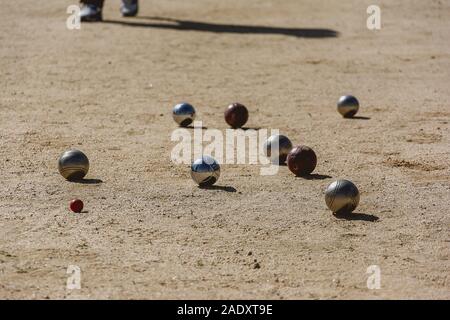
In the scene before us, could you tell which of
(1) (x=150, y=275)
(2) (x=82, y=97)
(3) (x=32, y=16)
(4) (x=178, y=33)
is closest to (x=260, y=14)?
(4) (x=178, y=33)

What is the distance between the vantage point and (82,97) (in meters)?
12.6

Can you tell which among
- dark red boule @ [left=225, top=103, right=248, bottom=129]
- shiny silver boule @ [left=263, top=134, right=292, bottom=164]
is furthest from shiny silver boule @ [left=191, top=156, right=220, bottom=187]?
dark red boule @ [left=225, top=103, right=248, bottom=129]

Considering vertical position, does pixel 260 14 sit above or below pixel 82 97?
above

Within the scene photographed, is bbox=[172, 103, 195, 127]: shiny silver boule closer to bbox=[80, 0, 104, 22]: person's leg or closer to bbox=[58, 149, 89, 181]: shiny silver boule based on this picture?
bbox=[58, 149, 89, 181]: shiny silver boule

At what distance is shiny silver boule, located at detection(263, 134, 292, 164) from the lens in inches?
378

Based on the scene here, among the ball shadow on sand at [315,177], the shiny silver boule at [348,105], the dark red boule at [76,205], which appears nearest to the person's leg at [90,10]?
the shiny silver boule at [348,105]

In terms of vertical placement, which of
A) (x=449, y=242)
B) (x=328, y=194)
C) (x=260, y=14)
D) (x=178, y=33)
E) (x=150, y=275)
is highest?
(x=260, y=14)

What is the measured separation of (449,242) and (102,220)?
2724 mm

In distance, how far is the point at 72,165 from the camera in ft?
28.5

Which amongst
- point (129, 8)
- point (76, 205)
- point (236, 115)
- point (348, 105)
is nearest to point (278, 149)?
point (236, 115)

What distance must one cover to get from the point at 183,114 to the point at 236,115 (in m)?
0.61

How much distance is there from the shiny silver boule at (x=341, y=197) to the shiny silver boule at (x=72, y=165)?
2.31 m

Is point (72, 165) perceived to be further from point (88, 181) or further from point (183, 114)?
point (183, 114)

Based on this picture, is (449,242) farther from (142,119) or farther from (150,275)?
(142,119)
